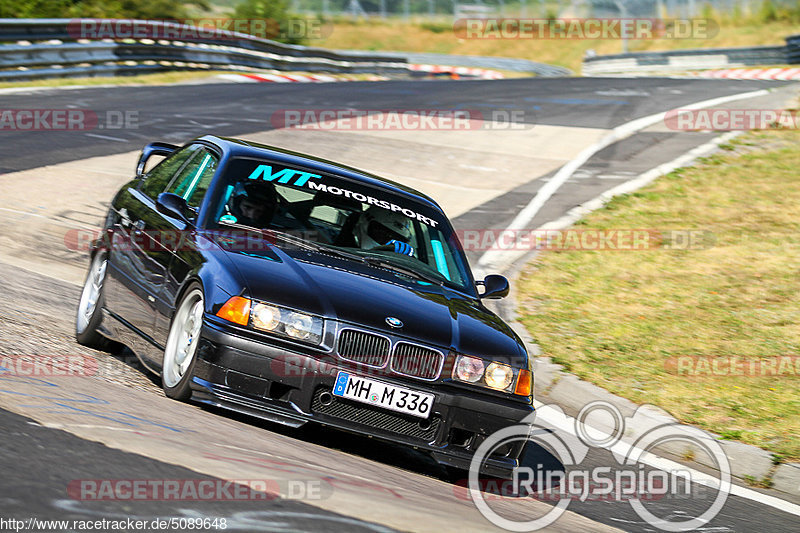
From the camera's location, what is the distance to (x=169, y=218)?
21.5 ft

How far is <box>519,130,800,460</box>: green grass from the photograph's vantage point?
793cm

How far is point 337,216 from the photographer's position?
6.64 meters

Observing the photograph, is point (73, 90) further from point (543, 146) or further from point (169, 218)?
point (169, 218)

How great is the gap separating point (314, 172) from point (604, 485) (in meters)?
2.60

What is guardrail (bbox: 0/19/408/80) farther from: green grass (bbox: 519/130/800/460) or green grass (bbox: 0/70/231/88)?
green grass (bbox: 519/130/800/460)

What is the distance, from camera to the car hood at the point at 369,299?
17.7ft

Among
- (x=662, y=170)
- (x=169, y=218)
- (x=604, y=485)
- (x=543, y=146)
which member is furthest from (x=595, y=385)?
(x=543, y=146)

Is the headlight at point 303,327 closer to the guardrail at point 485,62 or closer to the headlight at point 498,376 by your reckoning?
the headlight at point 498,376

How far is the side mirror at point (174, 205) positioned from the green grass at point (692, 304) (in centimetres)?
339

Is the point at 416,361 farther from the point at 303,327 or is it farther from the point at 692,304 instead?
the point at 692,304
